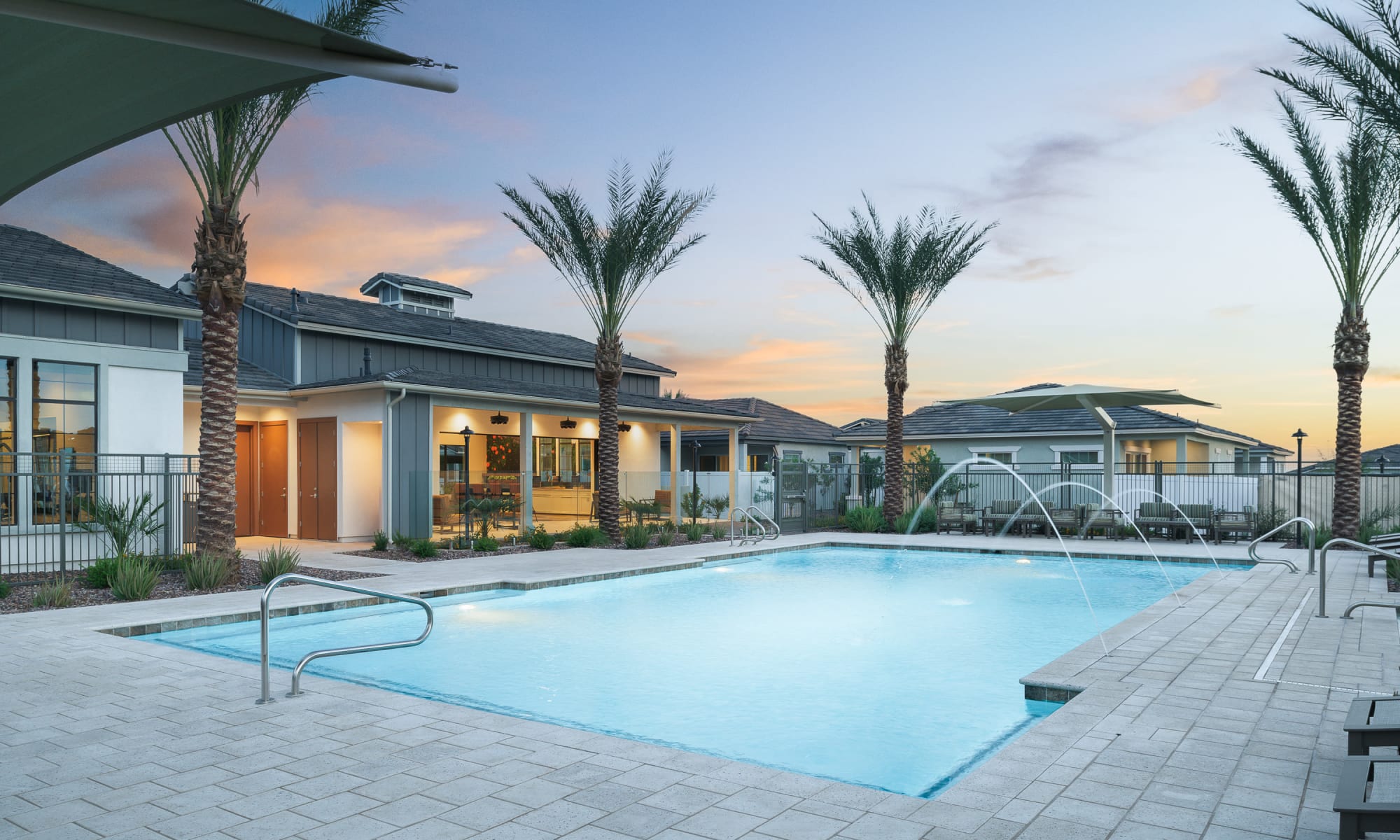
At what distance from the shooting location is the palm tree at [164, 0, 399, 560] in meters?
12.4

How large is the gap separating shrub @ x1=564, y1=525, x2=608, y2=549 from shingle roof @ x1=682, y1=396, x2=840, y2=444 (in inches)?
565

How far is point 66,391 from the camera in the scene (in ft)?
47.9

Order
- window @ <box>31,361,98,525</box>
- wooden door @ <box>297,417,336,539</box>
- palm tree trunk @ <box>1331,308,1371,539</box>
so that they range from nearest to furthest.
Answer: window @ <box>31,361,98,525</box> < palm tree trunk @ <box>1331,308,1371,539</box> < wooden door @ <box>297,417,336,539</box>

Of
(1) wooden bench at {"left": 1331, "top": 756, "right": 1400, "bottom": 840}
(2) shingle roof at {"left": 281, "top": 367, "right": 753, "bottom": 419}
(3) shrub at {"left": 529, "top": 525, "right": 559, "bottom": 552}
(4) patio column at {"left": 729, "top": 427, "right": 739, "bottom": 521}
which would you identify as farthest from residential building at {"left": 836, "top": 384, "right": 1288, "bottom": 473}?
(1) wooden bench at {"left": 1331, "top": 756, "right": 1400, "bottom": 840}

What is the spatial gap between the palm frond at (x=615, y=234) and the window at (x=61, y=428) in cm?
846

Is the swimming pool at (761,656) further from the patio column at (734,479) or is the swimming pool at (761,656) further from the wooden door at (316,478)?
the patio column at (734,479)

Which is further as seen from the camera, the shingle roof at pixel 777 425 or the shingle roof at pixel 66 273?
the shingle roof at pixel 777 425

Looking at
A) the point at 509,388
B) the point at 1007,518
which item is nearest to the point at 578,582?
the point at 509,388

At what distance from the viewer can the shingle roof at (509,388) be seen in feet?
60.9

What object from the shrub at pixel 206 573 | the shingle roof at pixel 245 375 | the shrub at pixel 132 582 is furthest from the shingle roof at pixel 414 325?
the shrub at pixel 132 582

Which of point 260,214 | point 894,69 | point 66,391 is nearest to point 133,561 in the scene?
point 66,391

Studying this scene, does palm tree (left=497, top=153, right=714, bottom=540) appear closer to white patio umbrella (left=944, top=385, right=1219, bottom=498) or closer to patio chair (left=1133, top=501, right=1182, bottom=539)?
white patio umbrella (left=944, top=385, right=1219, bottom=498)

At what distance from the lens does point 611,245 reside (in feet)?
62.3

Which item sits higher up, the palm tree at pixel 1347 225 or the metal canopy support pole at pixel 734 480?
the palm tree at pixel 1347 225
